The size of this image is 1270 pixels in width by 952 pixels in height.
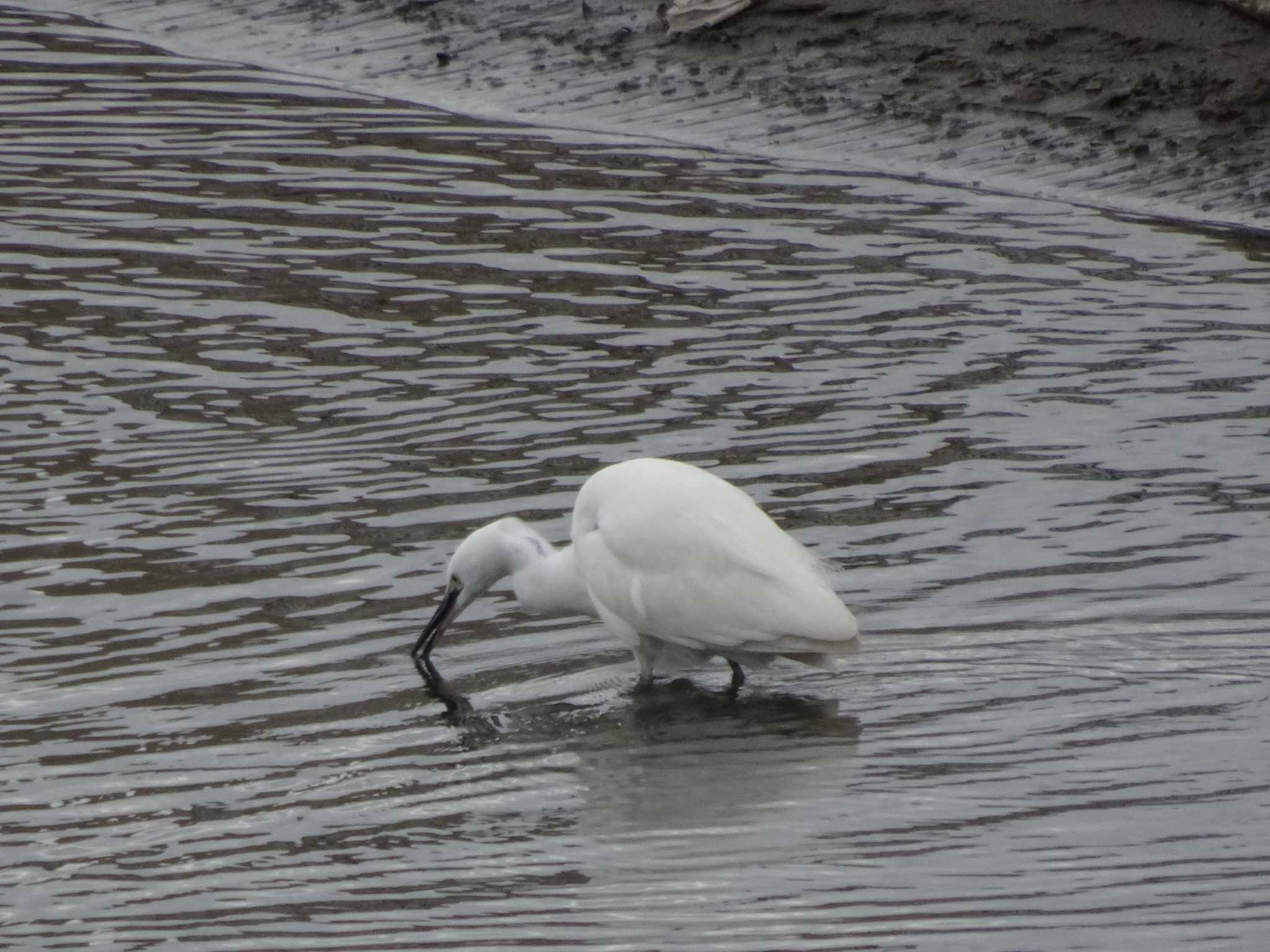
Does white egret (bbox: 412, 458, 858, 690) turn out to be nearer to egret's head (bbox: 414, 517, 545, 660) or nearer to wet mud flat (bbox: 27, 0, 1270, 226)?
egret's head (bbox: 414, 517, 545, 660)

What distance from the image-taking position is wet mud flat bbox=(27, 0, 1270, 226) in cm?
1316

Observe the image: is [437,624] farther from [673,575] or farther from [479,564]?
[673,575]

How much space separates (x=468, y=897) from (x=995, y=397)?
191 inches

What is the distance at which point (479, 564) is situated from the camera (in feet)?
26.0

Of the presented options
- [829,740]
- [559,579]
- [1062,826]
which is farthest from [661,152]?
[1062,826]

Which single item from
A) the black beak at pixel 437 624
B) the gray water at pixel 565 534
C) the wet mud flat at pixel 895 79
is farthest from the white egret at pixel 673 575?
the wet mud flat at pixel 895 79

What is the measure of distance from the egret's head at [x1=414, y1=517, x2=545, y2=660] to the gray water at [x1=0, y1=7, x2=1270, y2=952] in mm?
163

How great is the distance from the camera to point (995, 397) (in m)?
9.97

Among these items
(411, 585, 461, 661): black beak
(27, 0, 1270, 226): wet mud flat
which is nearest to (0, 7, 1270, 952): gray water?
(411, 585, 461, 661): black beak

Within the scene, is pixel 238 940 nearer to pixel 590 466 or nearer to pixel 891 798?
pixel 891 798

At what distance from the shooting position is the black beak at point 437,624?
305 inches

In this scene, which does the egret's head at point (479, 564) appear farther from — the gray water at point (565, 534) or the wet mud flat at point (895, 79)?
the wet mud flat at point (895, 79)

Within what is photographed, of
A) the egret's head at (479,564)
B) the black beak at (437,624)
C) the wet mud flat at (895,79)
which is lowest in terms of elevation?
the black beak at (437,624)

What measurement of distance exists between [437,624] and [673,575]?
89cm
